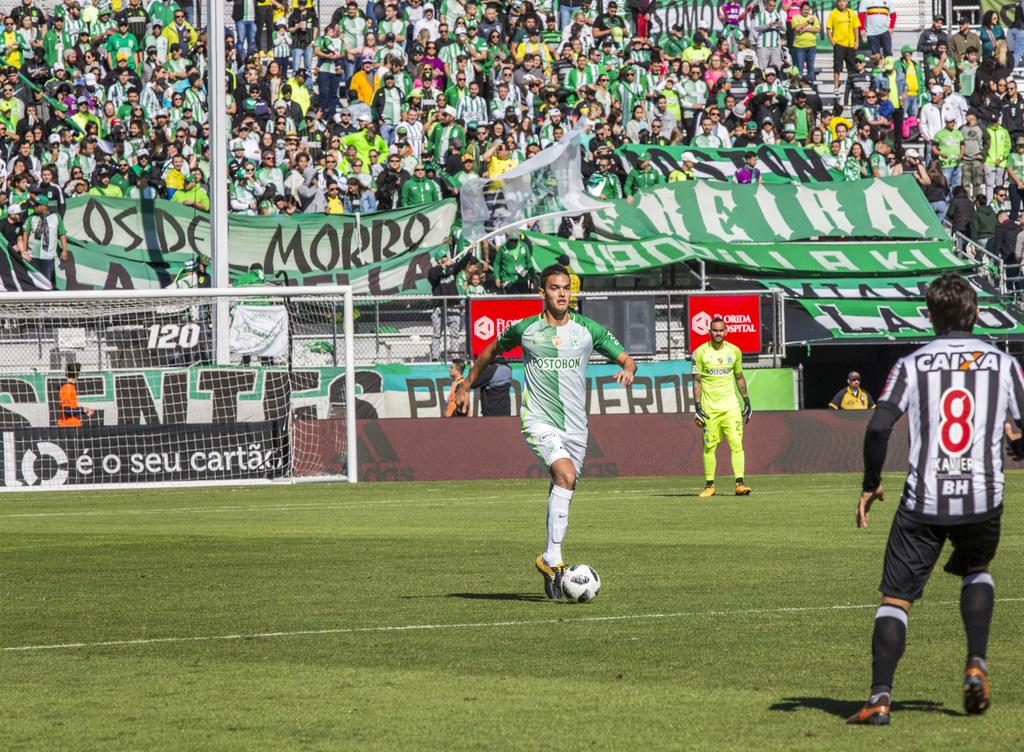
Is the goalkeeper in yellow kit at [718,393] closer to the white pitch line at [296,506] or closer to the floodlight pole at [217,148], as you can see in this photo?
the white pitch line at [296,506]

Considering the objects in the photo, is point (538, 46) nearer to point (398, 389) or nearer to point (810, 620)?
point (398, 389)

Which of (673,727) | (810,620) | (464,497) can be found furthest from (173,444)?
(673,727)

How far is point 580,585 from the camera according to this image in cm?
1115

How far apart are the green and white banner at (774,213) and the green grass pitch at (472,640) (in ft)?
46.2

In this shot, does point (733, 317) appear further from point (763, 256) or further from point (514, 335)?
point (514, 335)

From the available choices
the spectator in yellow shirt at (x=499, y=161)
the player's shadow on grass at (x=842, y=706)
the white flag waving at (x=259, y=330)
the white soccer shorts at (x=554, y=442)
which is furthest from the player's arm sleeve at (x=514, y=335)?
the spectator in yellow shirt at (x=499, y=161)

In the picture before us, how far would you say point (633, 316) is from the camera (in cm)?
2841

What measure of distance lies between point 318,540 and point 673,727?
9.59m

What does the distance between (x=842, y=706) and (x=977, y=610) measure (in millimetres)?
733

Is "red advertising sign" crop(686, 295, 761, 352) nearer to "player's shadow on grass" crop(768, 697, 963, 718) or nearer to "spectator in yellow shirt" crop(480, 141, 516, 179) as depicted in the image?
"spectator in yellow shirt" crop(480, 141, 516, 179)

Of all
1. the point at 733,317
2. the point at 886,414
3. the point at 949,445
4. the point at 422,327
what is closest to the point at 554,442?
the point at 886,414

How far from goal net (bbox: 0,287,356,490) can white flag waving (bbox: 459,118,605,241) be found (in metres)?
3.91

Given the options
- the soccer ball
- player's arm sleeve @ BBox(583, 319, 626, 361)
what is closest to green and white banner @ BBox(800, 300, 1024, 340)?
player's arm sleeve @ BBox(583, 319, 626, 361)

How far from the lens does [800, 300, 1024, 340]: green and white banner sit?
29.5 metres
